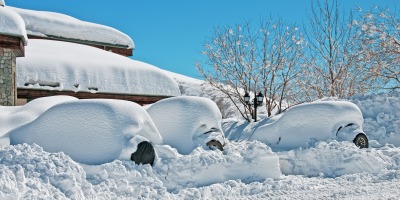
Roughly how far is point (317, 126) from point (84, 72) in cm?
825

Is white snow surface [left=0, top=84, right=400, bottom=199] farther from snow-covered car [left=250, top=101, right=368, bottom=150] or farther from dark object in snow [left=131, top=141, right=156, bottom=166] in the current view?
snow-covered car [left=250, top=101, right=368, bottom=150]

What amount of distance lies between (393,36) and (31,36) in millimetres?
16849

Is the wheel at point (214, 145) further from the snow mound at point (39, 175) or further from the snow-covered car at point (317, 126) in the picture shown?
the snow mound at point (39, 175)

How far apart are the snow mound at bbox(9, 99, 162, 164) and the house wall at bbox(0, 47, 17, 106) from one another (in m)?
5.34

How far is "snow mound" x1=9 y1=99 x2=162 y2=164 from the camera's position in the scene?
6000 mm

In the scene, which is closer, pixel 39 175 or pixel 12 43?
pixel 39 175

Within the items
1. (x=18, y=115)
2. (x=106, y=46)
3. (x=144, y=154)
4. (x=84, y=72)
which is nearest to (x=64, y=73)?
(x=84, y=72)

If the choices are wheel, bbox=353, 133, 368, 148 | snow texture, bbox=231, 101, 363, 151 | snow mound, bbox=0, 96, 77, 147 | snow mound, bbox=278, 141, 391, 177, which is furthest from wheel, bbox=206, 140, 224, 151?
wheel, bbox=353, 133, 368, 148

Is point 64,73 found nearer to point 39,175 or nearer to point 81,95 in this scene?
point 81,95

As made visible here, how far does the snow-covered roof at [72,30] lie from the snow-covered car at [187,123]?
46.3ft

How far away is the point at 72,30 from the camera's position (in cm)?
2075

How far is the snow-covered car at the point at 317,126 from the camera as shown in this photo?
9391mm

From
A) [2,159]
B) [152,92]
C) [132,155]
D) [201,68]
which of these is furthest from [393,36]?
[2,159]

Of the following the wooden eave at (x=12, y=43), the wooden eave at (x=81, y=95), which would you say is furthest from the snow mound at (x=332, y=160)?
the wooden eave at (x=81, y=95)
